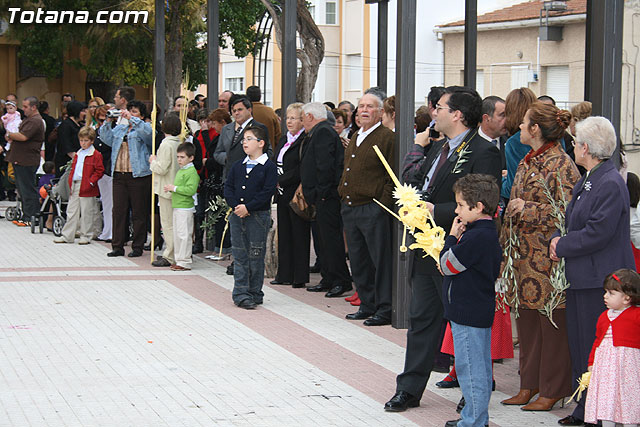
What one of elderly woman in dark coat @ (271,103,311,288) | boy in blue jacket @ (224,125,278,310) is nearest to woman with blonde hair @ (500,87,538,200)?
boy in blue jacket @ (224,125,278,310)

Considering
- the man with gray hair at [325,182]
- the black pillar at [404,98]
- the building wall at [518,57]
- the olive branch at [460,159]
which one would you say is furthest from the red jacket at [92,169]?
the building wall at [518,57]

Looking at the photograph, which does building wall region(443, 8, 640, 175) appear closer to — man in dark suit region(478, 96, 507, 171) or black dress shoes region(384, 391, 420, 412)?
man in dark suit region(478, 96, 507, 171)

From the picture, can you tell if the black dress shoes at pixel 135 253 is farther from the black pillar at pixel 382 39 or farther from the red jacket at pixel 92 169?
the black pillar at pixel 382 39

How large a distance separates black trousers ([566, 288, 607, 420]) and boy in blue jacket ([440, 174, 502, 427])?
630 millimetres

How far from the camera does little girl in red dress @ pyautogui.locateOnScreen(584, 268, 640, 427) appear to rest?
5637mm

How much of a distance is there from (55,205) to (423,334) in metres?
10.7

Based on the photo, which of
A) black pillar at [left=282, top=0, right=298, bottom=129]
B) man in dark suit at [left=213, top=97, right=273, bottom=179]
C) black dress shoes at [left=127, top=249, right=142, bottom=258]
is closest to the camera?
man in dark suit at [left=213, top=97, right=273, bottom=179]

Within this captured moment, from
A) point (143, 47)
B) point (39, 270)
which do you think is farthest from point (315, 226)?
point (143, 47)

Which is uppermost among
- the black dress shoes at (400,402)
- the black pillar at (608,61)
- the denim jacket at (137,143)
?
the black pillar at (608,61)

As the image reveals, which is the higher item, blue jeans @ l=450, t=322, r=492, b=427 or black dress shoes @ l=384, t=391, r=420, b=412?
blue jeans @ l=450, t=322, r=492, b=427

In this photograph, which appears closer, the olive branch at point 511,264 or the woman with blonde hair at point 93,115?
the olive branch at point 511,264

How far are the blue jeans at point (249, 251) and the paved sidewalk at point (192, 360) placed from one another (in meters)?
0.23

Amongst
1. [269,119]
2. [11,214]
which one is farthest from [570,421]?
[11,214]

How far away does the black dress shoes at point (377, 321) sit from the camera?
932 cm
